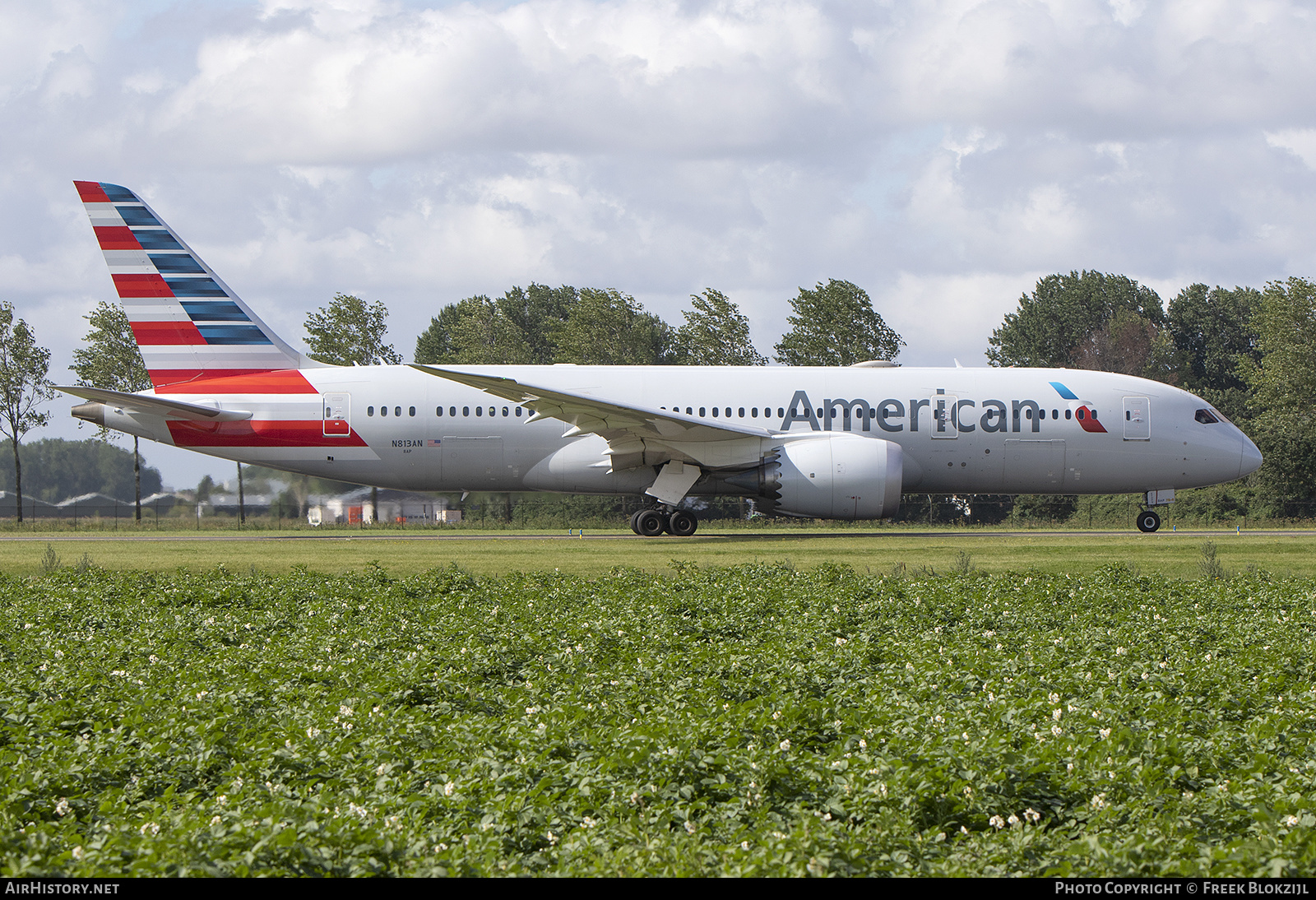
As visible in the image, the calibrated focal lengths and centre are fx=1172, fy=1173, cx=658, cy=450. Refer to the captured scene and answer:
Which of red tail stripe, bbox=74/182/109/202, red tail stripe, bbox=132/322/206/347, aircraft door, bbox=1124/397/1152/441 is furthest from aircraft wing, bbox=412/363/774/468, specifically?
red tail stripe, bbox=74/182/109/202

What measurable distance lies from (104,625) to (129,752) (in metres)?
4.82

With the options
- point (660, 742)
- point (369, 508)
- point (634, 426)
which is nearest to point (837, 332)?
point (369, 508)

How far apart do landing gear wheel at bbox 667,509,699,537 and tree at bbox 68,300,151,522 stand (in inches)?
1010

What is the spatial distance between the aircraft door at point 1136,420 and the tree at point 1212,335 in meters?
40.0

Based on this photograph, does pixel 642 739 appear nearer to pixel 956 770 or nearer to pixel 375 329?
pixel 956 770

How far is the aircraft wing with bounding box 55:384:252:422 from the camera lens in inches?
877

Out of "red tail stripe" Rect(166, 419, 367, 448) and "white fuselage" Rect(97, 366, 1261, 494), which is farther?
"white fuselage" Rect(97, 366, 1261, 494)

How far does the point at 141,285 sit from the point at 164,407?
301 centimetres

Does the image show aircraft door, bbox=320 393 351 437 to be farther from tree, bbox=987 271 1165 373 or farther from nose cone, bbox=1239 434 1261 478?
tree, bbox=987 271 1165 373

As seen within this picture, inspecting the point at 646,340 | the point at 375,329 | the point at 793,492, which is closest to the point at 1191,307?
the point at 646,340

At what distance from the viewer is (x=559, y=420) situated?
75.3ft

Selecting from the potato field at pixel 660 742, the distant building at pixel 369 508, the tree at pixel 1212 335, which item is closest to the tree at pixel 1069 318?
the tree at pixel 1212 335

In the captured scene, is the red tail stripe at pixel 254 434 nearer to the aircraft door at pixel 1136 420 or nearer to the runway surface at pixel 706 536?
the runway surface at pixel 706 536

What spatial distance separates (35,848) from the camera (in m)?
4.40
